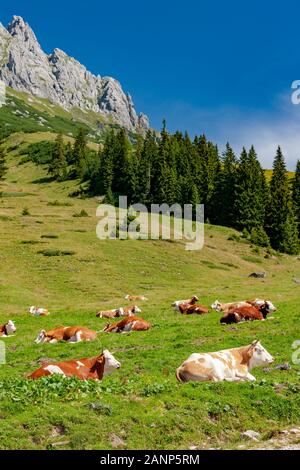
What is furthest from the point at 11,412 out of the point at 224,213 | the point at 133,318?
the point at 224,213

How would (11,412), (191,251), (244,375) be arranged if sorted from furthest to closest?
(191,251) < (244,375) < (11,412)

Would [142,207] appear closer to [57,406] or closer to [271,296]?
[271,296]

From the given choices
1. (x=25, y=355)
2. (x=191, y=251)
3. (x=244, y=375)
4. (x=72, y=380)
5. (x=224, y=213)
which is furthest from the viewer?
(x=224, y=213)

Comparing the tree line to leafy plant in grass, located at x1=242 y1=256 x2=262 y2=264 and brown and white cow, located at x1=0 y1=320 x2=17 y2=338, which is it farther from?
brown and white cow, located at x1=0 y1=320 x2=17 y2=338

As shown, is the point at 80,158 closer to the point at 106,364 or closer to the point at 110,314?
the point at 110,314

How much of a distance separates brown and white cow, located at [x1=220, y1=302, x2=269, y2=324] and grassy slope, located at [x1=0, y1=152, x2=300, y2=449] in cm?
95

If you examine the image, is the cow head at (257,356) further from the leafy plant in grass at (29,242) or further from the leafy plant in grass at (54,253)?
the leafy plant in grass at (29,242)

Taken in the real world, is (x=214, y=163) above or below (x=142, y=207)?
above

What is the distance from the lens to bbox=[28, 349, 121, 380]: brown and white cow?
13656 mm

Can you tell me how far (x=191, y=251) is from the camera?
60.8 m

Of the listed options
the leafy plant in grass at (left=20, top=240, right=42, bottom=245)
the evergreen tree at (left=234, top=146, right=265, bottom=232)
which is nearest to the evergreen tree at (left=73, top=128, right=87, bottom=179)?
the evergreen tree at (left=234, top=146, right=265, bottom=232)

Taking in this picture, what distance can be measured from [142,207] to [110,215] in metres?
22.0

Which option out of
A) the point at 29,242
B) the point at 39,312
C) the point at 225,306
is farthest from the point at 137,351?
the point at 29,242

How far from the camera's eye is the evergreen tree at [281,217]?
82.0m
